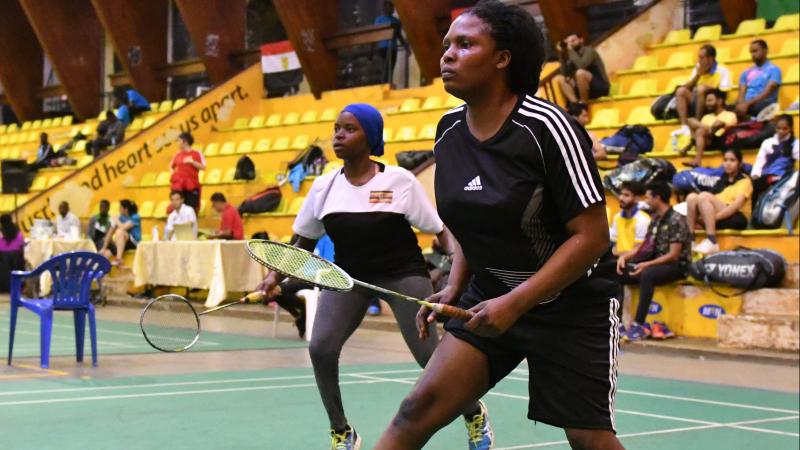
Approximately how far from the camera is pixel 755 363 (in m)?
11.2

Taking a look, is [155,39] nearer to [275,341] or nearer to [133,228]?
[133,228]

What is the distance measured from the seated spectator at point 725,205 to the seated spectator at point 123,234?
10409 millimetres

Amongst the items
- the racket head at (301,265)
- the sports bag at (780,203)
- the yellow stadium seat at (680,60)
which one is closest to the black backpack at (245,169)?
the yellow stadium seat at (680,60)

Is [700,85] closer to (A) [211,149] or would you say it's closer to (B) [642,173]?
(B) [642,173]

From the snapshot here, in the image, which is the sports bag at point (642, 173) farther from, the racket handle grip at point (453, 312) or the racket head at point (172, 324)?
the racket handle grip at point (453, 312)

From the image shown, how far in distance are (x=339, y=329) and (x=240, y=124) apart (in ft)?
61.9

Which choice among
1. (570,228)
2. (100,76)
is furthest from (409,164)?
(100,76)

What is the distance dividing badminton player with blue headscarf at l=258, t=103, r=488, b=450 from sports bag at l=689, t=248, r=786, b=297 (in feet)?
21.8

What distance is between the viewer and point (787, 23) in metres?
16.9

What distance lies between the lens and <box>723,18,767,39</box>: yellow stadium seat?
17.3m

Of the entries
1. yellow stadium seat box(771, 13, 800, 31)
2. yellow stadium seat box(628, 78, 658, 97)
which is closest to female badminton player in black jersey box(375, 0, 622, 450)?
yellow stadium seat box(628, 78, 658, 97)

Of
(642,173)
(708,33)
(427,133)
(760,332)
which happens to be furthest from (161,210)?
(760,332)

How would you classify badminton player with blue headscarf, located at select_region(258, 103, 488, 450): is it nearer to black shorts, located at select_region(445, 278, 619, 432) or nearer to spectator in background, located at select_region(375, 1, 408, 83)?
black shorts, located at select_region(445, 278, 619, 432)

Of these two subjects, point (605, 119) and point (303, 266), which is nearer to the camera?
point (303, 266)
